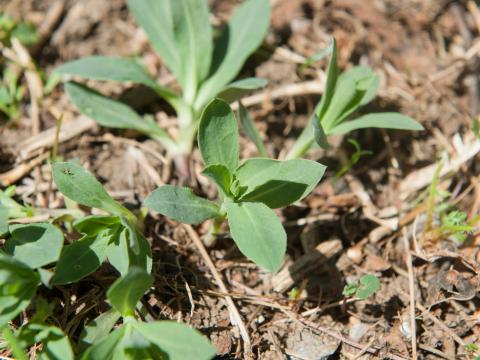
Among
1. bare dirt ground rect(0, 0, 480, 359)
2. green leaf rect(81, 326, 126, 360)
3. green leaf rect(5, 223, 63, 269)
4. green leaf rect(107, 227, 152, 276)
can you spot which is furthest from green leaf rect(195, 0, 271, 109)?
green leaf rect(81, 326, 126, 360)

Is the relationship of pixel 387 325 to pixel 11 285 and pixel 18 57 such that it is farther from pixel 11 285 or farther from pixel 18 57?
pixel 18 57

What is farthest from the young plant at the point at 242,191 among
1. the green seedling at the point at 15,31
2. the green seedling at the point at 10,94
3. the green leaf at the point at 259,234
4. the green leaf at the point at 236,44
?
the green seedling at the point at 15,31

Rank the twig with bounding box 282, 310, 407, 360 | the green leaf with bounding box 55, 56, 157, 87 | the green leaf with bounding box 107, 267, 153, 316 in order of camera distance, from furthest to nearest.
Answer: the green leaf with bounding box 55, 56, 157, 87
the twig with bounding box 282, 310, 407, 360
the green leaf with bounding box 107, 267, 153, 316

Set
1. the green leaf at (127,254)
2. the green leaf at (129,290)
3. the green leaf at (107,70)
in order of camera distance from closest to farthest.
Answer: the green leaf at (129,290) < the green leaf at (127,254) < the green leaf at (107,70)

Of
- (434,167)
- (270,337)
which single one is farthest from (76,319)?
(434,167)

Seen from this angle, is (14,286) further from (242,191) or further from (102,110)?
(102,110)

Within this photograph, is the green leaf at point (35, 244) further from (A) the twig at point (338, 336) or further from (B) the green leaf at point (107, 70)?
(A) the twig at point (338, 336)

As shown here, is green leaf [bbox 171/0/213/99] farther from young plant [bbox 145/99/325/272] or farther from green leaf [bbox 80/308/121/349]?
green leaf [bbox 80/308/121/349]
